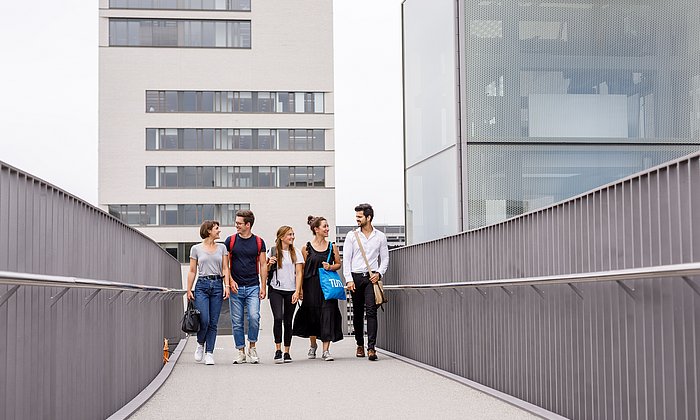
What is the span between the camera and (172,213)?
3056 inches

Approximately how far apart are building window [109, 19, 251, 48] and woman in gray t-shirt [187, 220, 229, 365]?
64935mm

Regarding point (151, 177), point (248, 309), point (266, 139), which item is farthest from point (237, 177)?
point (248, 309)

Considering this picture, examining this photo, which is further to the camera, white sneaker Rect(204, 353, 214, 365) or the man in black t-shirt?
the man in black t-shirt

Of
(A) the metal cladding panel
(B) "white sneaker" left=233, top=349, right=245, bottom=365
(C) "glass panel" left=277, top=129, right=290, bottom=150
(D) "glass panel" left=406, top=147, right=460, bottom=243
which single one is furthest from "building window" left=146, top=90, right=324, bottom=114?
(A) the metal cladding panel

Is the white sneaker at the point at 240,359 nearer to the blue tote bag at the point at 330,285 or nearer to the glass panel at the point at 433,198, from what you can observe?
the blue tote bag at the point at 330,285

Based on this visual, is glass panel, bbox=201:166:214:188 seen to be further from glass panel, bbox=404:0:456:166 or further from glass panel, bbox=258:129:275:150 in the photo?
glass panel, bbox=404:0:456:166

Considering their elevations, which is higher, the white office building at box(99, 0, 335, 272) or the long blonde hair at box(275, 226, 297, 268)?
the white office building at box(99, 0, 335, 272)

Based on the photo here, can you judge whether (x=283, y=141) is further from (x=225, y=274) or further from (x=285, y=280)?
(x=225, y=274)

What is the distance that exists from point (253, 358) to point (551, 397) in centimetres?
650

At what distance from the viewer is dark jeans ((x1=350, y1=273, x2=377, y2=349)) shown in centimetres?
1419

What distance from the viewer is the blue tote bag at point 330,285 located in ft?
46.9

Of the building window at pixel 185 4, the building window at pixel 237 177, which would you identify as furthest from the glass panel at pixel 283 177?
the building window at pixel 185 4

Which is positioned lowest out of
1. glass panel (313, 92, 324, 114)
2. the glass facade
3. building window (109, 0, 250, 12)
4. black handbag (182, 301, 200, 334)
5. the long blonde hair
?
black handbag (182, 301, 200, 334)

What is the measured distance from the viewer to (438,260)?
12.4 metres
